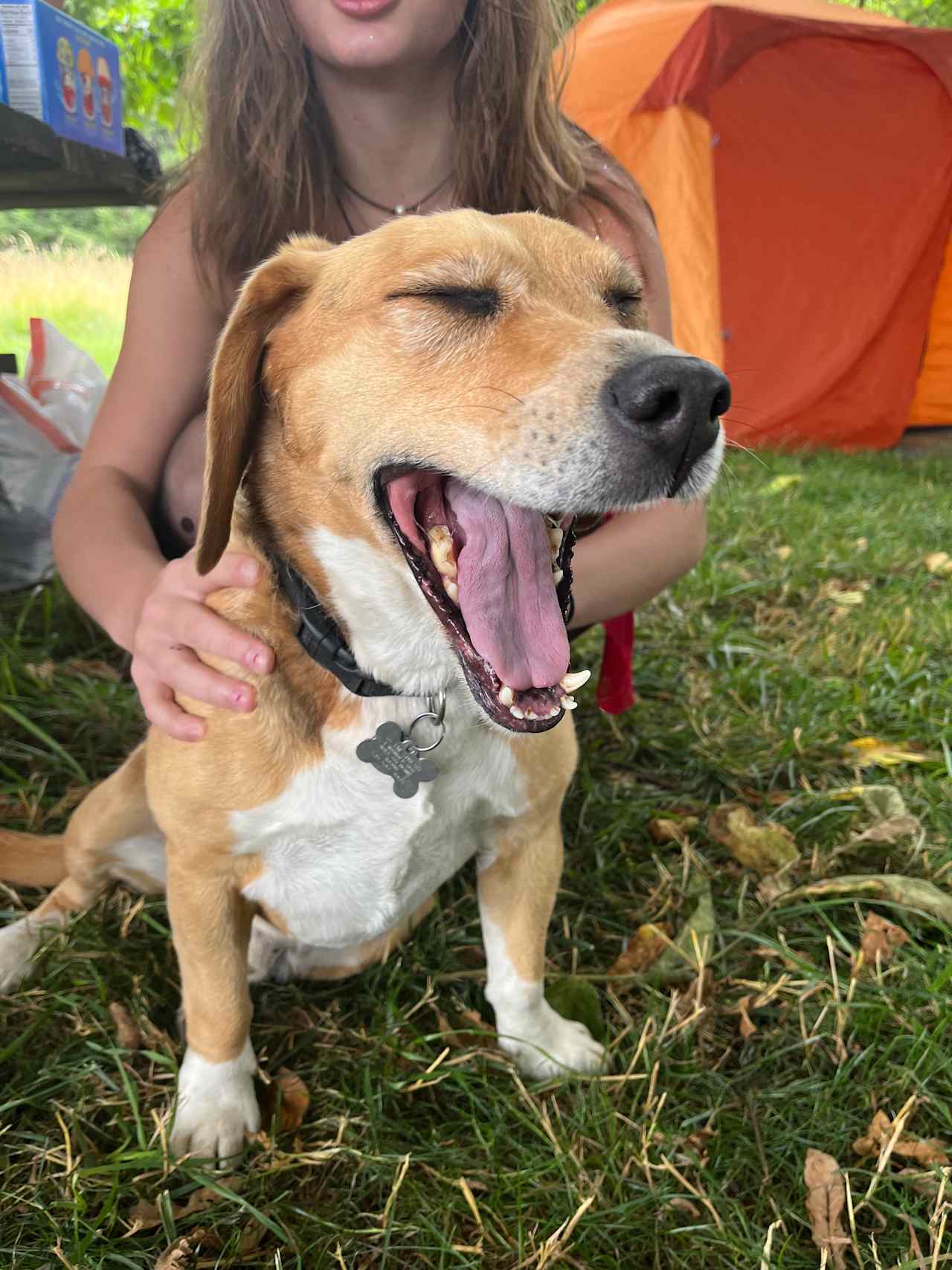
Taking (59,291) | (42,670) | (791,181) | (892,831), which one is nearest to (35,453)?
(59,291)

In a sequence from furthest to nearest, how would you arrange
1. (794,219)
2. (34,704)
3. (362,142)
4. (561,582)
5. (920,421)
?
(920,421) < (794,219) < (34,704) < (362,142) < (561,582)

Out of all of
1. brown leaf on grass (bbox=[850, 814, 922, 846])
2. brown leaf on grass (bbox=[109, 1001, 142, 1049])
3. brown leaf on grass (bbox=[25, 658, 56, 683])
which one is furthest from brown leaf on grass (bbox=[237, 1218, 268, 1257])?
brown leaf on grass (bbox=[25, 658, 56, 683])

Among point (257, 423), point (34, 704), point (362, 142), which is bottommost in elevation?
point (34, 704)

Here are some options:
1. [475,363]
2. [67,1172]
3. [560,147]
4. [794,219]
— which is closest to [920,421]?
[794,219]

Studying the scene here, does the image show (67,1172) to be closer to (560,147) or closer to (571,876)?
(571,876)

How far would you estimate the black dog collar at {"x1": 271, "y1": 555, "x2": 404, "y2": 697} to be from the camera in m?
1.48

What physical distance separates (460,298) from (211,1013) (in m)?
1.26

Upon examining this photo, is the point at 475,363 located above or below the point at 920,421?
above

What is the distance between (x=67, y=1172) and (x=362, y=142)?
2.20 metres

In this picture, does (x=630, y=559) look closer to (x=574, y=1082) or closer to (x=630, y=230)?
(x=630, y=230)

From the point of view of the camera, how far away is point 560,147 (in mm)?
2254

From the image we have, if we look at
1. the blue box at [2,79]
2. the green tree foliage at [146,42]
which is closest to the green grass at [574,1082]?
the blue box at [2,79]

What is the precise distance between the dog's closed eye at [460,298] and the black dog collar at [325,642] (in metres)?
0.47

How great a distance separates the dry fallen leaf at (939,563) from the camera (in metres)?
4.40
